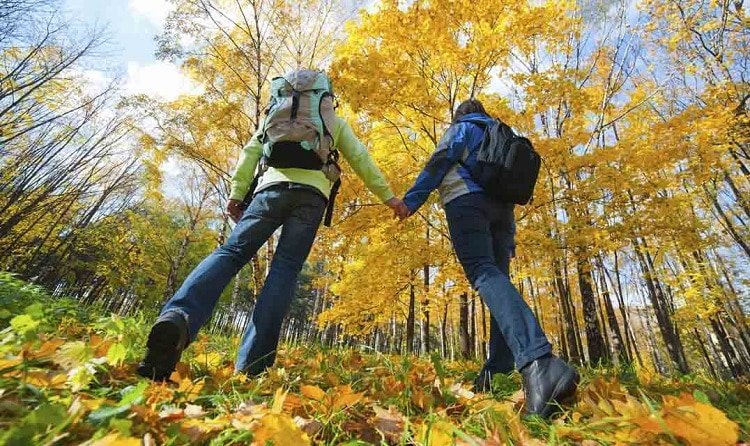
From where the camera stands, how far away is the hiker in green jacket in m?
1.70

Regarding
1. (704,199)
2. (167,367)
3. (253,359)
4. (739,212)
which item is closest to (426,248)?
(253,359)

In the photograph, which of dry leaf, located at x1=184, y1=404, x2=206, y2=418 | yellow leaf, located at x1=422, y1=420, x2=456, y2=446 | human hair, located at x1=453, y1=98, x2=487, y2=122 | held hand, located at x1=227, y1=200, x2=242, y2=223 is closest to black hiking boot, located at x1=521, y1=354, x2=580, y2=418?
yellow leaf, located at x1=422, y1=420, x2=456, y2=446

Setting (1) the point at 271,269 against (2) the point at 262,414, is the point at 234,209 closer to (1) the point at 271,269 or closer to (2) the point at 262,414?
(1) the point at 271,269

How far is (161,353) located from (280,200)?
2.89 ft

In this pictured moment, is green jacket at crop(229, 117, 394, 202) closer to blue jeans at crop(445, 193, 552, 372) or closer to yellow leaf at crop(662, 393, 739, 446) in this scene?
blue jeans at crop(445, 193, 552, 372)

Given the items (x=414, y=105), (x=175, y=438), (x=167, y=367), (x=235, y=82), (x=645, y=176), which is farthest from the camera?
(x=235, y=82)

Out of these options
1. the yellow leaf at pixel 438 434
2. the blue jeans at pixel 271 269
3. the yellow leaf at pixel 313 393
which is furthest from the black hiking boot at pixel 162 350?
the yellow leaf at pixel 438 434

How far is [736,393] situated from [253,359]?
105 inches

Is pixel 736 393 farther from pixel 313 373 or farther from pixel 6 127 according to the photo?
pixel 6 127

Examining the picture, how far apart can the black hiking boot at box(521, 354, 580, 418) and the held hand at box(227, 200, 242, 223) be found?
5.84 ft

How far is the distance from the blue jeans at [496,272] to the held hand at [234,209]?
126cm

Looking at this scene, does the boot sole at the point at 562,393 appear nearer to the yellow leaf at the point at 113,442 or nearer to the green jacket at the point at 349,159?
the yellow leaf at the point at 113,442

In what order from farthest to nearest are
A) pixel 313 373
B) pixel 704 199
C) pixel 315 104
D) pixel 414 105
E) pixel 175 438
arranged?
pixel 704 199 < pixel 414 105 < pixel 315 104 < pixel 313 373 < pixel 175 438

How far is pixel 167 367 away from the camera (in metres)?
1.36
